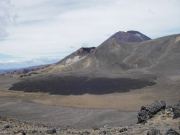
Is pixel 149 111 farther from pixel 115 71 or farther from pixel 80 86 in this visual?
pixel 115 71

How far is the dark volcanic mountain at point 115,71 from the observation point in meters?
34.3

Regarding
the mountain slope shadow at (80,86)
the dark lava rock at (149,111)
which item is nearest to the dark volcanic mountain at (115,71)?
the mountain slope shadow at (80,86)

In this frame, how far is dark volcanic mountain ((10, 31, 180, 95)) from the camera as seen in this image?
112ft

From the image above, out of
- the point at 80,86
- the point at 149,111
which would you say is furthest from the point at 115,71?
the point at 149,111

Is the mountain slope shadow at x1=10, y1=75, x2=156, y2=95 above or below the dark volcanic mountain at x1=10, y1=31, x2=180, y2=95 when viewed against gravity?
below

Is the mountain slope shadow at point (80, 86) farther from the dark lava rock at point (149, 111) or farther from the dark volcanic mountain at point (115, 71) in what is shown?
the dark lava rock at point (149, 111)

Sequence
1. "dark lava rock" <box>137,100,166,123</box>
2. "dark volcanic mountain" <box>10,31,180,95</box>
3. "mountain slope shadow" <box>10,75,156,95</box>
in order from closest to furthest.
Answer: "dark lava rock" <box>137,100,166,123</box> < "mountain slope shadow" <box>10,75,156,95</box> < "dark volcanic mountain" <box>10,31,180,95</box>

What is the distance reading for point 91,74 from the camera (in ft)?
151

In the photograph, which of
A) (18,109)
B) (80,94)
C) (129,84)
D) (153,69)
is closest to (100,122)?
(18,109)

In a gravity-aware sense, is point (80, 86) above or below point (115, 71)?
below

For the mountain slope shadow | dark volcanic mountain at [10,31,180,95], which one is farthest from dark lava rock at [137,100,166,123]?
dark volcanic mountain at [10,31,180,95]

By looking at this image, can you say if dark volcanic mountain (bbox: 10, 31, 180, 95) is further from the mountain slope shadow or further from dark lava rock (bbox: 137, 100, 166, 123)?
dark lava rock (bbox: 137, 100, 166, 123)

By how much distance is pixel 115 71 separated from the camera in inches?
1924

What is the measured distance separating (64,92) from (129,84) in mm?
12471
